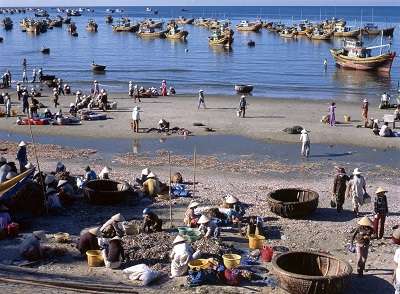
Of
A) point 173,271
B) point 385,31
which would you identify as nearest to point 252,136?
point 173,271

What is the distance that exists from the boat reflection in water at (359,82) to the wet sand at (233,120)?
576cm

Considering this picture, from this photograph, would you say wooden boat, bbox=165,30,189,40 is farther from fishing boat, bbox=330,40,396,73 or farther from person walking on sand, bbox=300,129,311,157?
person walking on sand, bbox=300,129,311,157

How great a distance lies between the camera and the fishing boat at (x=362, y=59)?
5719 centimetres

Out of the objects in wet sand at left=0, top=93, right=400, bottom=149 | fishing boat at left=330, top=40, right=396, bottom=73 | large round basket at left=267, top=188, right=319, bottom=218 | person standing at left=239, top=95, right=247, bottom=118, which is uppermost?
fishing boat at left=330, top=40, right=396, bottom=73

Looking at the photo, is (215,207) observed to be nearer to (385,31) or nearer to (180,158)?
(180,158)

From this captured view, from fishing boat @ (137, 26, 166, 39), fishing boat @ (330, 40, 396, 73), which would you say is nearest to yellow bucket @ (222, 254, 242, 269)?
fishing boat @ (330, 40, 396, 73)

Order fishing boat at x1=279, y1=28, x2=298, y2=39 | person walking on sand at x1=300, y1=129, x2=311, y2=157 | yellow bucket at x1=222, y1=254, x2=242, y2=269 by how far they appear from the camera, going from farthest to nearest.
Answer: fishing boat at x1=279, y1=28, x2=298, y2=39
person walking on sand at x1=300, y1=129, x2=311, y2=157
yellow bucket at x1=222, y1=254, x2=242, y2=269

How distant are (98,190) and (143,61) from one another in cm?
5442

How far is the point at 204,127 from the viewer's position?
31.9 metres

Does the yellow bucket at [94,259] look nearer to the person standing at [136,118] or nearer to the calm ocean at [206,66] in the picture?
the person standing at [136,118]

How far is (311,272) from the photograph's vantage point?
1374 centimetres

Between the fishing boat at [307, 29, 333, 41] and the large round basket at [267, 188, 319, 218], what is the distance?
89.8m

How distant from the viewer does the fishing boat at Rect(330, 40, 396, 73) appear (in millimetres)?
57188

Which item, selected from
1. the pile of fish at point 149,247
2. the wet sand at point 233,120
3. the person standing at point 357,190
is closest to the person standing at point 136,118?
the wet sand at point 233,120
